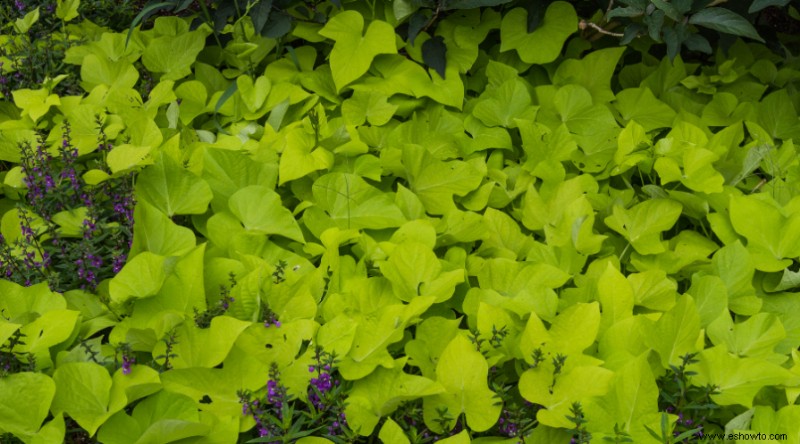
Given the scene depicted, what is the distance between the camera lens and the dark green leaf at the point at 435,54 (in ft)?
7.76

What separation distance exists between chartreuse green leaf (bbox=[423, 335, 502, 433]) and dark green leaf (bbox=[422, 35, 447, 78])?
1.15 meters

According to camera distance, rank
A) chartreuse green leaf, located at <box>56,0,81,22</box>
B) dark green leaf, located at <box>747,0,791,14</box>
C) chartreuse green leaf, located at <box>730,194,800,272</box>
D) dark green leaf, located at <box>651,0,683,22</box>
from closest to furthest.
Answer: chartreuse green leaf, located at <box>730,194,800,272</box> < dark green leaf, located at <box>747,0,791,14</box> < dark green leaf, located at <box>651,0,683,22</box> < chartreuse green leaf, located at <box>56,0,81,22</box>

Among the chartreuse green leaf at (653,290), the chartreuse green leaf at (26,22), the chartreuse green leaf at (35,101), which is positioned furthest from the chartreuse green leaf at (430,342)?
the chartreuse green leaf at (26,22)

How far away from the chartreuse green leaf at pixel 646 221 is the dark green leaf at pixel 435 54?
74 centimetres

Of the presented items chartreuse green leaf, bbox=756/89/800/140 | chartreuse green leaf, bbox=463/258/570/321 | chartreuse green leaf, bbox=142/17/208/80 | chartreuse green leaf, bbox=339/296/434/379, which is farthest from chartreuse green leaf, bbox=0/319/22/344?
chartreuse green leaf, bbox=756/89/800/140

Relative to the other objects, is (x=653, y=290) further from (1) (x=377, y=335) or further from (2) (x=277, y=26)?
(2) (x=277, y=26)

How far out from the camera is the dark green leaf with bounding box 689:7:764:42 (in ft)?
6.81

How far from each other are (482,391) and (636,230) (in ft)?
2.24

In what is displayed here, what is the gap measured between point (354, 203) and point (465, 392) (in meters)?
0.65

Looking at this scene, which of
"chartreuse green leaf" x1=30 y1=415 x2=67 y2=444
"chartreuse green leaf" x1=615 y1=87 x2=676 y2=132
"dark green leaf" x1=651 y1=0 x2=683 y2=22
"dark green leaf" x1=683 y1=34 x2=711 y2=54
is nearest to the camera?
"chartreuse green leaf" x1=30 y1=415 x2=67 y2=444

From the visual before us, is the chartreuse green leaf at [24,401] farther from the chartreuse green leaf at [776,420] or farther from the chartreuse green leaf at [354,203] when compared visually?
the chartreuse green leaf at [776,420]

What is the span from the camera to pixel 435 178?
1.99m

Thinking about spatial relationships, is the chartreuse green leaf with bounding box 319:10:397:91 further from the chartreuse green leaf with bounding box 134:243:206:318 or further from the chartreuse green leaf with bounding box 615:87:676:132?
the chartreuse green leaf with bounding box 134:243:206:318

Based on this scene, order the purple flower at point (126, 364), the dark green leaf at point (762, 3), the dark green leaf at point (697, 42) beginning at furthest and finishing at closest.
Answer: the dark green leaf at point (697, 42) → the dark green leaf at point (762, 3) → the purple flower at point (126, 364)
